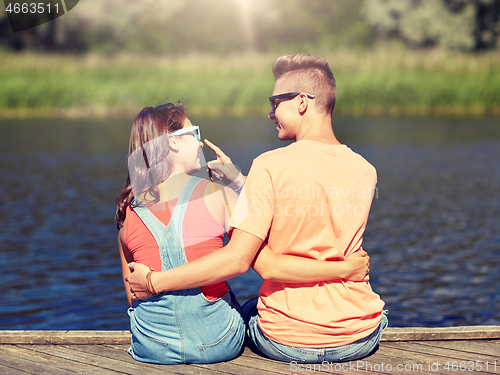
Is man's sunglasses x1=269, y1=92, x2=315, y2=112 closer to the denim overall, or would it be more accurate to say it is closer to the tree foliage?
the denim overall

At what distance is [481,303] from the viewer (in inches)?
219

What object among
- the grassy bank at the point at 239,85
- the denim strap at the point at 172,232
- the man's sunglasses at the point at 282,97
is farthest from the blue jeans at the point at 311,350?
the grassy bank at the point at 239,85

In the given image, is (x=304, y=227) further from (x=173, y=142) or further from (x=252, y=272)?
(x=252, y=272)

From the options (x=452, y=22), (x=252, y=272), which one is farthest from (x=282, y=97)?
(x=452, y=22)

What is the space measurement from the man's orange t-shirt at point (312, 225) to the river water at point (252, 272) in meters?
2.94

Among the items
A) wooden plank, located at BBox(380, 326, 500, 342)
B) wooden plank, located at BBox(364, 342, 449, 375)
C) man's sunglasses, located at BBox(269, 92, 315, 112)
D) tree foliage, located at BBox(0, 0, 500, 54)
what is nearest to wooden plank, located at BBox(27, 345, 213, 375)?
wooden plank, located at BBox(364, 342, 449, 375)

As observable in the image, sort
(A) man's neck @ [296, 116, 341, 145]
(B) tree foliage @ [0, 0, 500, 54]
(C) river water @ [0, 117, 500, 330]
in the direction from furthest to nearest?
(B) tree foliage @ [0, 0, 500, 54] → (C) river water @ [0, 117, 500, 330] → (A) man's neck @ [296, 116, 341, 145]

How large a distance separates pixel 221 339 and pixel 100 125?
62.3 ft

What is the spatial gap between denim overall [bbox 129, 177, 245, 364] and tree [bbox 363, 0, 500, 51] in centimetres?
2877

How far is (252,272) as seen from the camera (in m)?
6.43

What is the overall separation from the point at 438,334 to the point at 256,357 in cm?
85

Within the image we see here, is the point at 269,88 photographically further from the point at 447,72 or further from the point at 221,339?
the point at 221,339

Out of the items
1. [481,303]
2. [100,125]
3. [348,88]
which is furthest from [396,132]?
[481,303]

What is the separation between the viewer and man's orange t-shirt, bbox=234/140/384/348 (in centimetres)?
220
